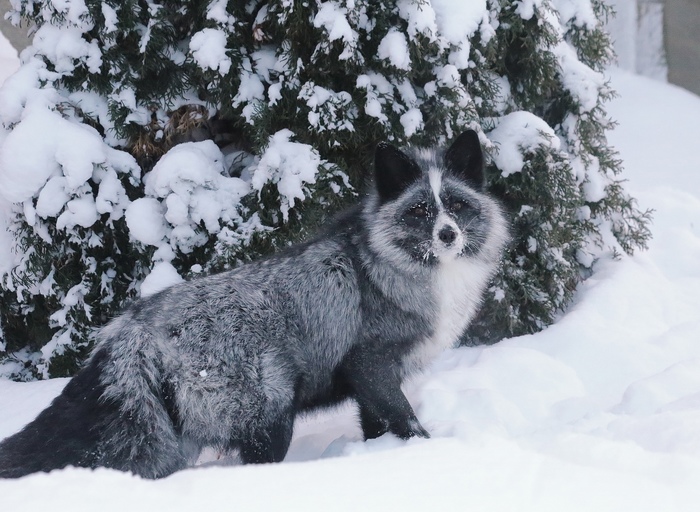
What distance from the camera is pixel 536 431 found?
368 cm

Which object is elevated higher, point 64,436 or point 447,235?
point 447,235

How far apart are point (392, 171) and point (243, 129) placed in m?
2.07

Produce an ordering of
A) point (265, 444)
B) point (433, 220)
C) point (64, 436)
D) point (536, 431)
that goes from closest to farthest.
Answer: point (64, 436) < point (265, 444) < point (536, 431) < point (433, 220)

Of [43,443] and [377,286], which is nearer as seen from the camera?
[43,443]

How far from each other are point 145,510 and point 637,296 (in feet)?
16.9

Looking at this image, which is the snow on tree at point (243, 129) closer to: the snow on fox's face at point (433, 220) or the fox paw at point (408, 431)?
the snow on fox's face at point (433, 220)

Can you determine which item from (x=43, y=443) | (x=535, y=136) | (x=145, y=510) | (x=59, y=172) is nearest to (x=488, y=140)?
(x=535, y=136)

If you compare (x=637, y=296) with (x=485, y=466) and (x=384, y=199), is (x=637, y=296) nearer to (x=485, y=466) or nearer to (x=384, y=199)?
(x=384, y=199)

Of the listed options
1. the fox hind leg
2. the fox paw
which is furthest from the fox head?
the fox hind leg

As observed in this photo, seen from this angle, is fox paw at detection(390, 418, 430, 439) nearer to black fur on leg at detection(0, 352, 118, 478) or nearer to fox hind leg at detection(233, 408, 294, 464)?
fox hind leg at detection(233, 408, 294, 464)

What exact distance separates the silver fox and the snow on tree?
3.99 feet

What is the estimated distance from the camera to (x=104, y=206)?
17.9 ft

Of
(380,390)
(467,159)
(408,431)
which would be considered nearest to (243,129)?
(467,159)

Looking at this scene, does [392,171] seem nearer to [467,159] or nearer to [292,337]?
[467,159]
